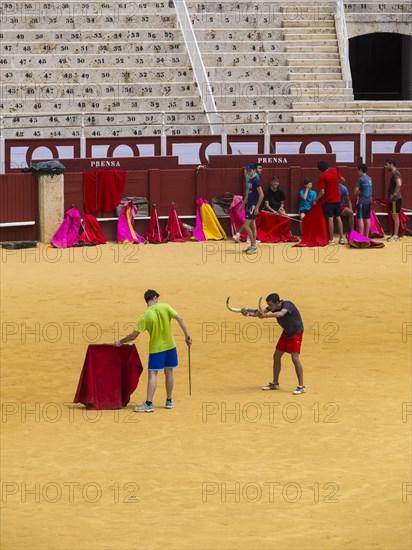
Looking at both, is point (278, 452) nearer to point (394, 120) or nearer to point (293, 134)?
point (293, 134)

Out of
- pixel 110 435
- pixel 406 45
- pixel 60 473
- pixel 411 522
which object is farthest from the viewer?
pixel 406 45

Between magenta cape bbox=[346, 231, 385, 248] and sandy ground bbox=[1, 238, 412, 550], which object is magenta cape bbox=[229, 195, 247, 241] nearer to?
magenta cape bbox=[346, 231, 385, 248]

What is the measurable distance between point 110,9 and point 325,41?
4.89m

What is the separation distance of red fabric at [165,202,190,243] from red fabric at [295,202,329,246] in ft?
6.75

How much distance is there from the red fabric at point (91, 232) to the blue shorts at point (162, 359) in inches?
412

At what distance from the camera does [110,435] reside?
45.5 ft

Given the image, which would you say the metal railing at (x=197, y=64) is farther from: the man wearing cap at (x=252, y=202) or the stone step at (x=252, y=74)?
the man wearing cap at (x=252, y=202)

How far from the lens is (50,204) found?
81.6ft

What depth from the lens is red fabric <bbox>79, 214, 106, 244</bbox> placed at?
81.9 ft

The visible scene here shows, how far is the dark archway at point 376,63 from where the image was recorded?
42094 mm

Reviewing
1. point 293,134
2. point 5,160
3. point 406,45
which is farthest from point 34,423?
point 406,45

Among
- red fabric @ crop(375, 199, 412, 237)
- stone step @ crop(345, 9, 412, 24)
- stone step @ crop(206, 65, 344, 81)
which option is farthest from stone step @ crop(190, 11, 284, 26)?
red fabric @ crop(375, 199, 412, 237)

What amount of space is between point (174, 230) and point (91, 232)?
1.47 m

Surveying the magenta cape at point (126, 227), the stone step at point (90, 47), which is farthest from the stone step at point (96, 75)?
the magenta cape at point (126, 227)
